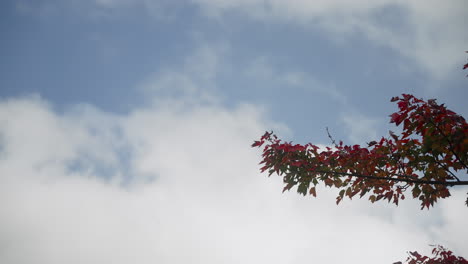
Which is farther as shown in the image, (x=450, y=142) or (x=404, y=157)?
(x=404, y=157)

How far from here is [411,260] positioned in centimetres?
675

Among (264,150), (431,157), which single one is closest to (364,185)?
(431,157)

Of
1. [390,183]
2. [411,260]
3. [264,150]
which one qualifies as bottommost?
[411,260]

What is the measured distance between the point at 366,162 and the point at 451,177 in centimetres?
143

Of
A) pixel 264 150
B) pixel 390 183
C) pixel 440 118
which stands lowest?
pixel 390 183

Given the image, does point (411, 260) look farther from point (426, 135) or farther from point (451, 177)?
point (426, 135)

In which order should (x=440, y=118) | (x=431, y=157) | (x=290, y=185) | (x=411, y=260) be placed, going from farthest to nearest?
(x=411, y=260) < (x=290, y=185) < (x=431, y=157) < (x=440, y=118)

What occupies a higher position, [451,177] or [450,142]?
[450,142]

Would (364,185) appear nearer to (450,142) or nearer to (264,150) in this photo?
(450,142)

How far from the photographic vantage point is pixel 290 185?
217 inches

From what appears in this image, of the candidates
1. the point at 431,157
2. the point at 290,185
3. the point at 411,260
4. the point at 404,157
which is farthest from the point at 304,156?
the point at 411,260

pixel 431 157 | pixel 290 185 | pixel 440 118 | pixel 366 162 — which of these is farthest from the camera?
pixel 290 185

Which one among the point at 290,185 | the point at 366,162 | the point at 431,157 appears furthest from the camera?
the point at 290,185

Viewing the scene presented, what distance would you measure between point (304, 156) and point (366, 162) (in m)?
1.13
